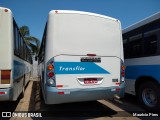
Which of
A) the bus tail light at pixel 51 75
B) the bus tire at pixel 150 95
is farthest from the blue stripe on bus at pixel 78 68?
the bus tire at pixel 150 95

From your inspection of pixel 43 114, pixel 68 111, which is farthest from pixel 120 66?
pixel 43 114

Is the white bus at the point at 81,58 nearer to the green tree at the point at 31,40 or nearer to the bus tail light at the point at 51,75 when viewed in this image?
the bus tail light at the point at 51,75

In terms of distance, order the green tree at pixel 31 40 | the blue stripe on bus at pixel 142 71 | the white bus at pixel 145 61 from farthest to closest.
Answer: the green tree at pixel 31 40 < the white bus at pixel 145 61 < the blue stripe on bus at pixel 142 71

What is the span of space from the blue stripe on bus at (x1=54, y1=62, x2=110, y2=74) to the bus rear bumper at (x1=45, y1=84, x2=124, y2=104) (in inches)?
18.7

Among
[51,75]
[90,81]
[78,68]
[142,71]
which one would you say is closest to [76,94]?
[90,81]

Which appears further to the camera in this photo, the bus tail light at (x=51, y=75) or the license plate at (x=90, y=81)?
the license plate at (x=90, y=81)

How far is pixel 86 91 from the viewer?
5.16 metres

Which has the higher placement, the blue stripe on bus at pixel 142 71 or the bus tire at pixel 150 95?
the blue stripe on bus at pixel 142 71

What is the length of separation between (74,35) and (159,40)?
2542mm

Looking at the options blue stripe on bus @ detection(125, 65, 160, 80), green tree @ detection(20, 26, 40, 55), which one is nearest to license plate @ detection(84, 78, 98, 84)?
blue stripe on bus @ detection(125, 65, 160, 80)

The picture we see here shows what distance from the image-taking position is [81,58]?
17.0 ft

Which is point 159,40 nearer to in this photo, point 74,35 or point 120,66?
point 120,66

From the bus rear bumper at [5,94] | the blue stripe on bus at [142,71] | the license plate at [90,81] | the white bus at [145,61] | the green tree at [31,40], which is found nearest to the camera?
the bus rear bumper at [5,94]

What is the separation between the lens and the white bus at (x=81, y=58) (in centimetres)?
493
